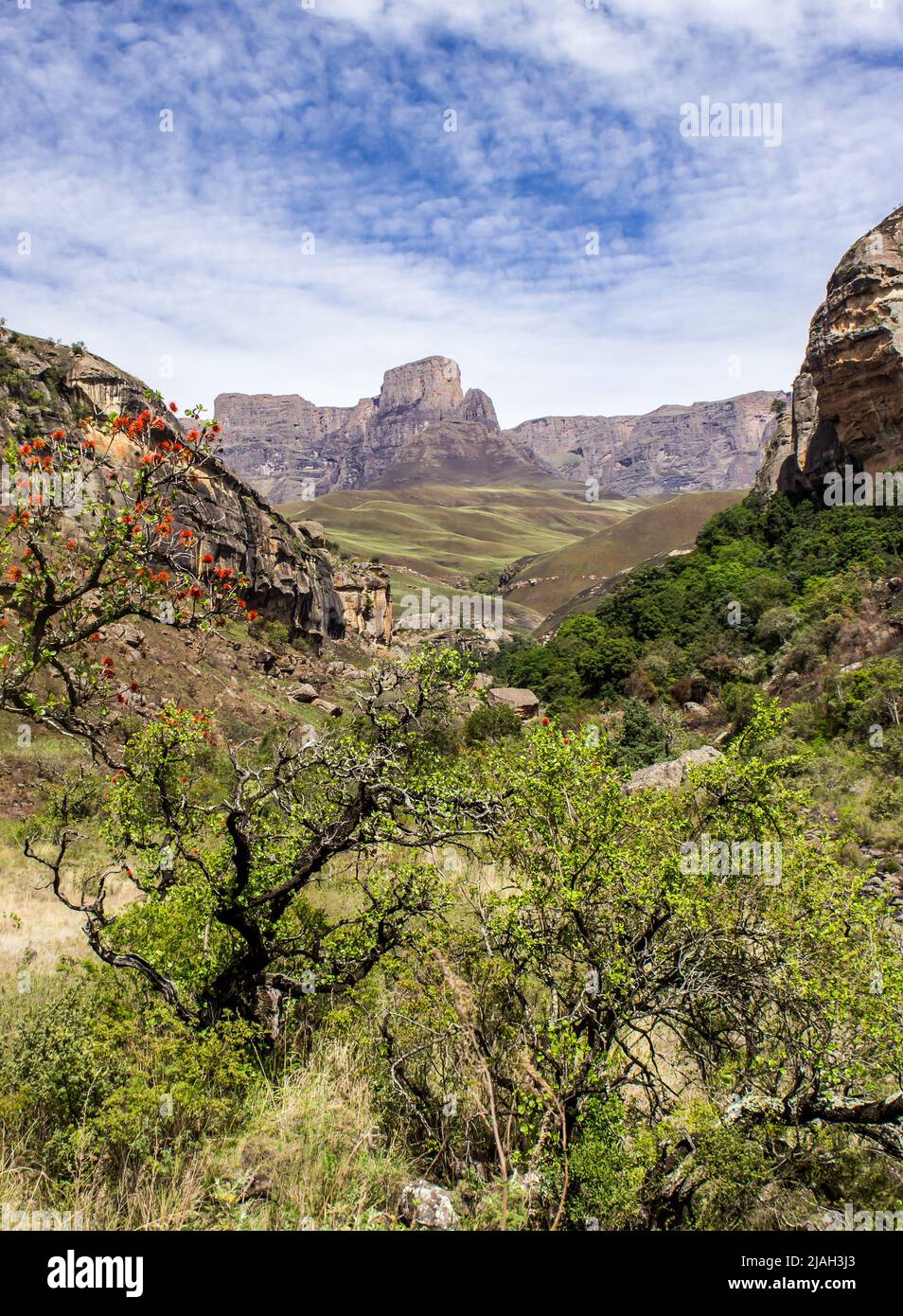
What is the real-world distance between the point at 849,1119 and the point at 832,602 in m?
33.5

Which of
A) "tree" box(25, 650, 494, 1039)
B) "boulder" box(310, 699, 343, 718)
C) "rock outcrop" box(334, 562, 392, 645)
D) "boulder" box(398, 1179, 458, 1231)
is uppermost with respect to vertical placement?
"rock outcrop" box(334, 562, 392, 645)

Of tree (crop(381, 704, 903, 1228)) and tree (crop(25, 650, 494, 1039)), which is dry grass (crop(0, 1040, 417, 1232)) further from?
tree (crop(25, 650, 494, 1039))

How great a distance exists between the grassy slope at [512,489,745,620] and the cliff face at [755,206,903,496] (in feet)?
360

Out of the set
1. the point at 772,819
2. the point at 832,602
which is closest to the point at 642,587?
the point at 832,602

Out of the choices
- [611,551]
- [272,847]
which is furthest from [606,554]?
[272,847]

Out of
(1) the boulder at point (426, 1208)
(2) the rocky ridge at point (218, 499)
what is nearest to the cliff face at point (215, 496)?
(2) the rocky ridge at point (218, 499)

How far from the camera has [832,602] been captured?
34.0 meters

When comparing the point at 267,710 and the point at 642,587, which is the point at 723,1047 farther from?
the point at 642,587

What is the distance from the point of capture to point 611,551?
17088cm

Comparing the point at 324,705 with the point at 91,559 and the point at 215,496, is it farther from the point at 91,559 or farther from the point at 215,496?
the point at 91,559

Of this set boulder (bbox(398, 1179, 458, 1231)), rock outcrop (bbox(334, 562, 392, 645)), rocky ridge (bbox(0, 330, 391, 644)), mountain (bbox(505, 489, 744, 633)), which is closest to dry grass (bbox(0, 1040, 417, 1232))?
boulder (bbox(398, 1179, 458, 1231))

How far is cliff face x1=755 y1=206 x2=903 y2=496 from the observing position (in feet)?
127

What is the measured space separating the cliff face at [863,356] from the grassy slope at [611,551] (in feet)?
360
